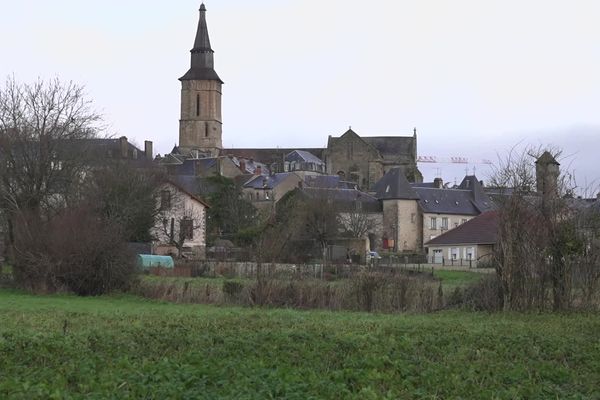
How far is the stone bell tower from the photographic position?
11794cm

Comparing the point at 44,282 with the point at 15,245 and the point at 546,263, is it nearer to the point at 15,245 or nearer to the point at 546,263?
the point at 15,245

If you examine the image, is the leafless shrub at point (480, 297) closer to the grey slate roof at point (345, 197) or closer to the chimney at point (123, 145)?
the grey slate roof at point (345, 197)

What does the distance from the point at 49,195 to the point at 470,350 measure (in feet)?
109

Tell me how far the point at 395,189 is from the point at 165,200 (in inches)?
1119

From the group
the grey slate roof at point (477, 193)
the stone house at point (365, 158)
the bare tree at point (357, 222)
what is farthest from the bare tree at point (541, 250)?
the stone house at point (365, 158)

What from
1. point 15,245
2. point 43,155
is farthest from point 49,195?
point 15,245

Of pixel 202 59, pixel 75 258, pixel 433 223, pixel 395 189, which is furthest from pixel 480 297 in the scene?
pixel 202 59

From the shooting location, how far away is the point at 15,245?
3591cm

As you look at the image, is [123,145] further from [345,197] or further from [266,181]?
[345,197]

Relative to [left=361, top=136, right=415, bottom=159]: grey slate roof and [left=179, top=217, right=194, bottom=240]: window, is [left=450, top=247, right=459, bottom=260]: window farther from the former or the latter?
[left=361, top=136, right=415, bottom=159]: grey slate roof

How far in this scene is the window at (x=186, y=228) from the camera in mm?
62572

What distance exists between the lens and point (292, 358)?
43.8ft

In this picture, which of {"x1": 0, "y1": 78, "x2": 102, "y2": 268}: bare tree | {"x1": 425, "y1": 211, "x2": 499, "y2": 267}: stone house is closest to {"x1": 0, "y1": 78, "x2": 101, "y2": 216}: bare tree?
{"x1": 0, "y1": 78, "x2": 102, "y2": 268}: bare tree

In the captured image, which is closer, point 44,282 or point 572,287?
point 572,287
